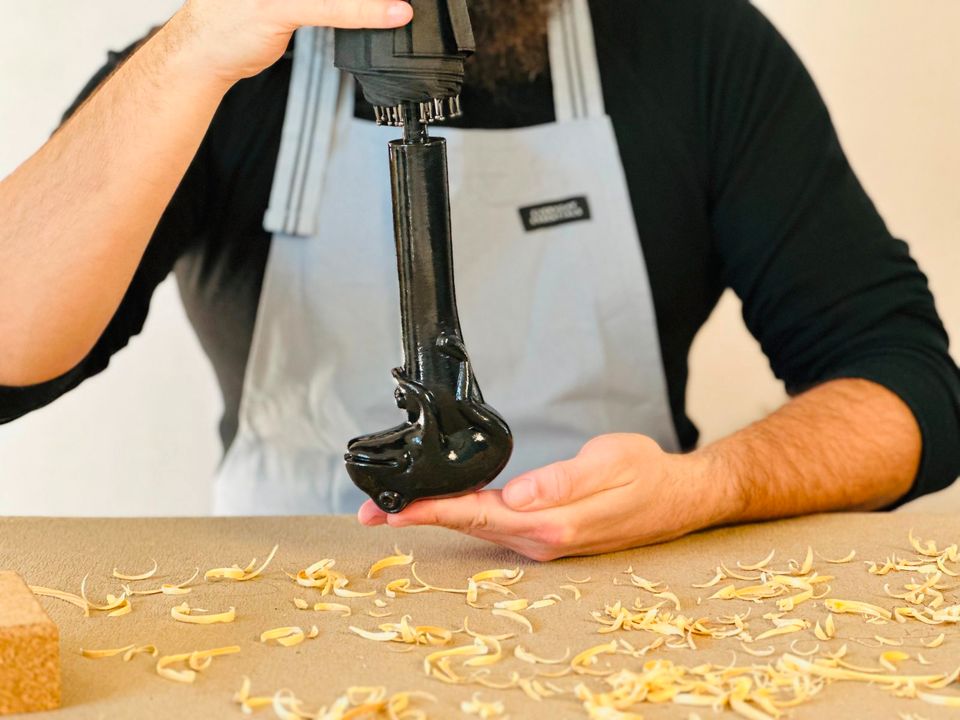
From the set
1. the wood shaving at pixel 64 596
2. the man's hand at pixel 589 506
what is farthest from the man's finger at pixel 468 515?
the wood shaving at pixel 64 596

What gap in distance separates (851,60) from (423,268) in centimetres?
131

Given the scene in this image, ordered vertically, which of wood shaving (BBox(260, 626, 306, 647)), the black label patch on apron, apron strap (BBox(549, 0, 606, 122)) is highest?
apron strap (BBox(549, 0, 606, 122))

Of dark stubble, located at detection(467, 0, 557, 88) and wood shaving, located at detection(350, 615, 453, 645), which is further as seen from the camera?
dark stubble, located at detection(467, 0, 557, 88)

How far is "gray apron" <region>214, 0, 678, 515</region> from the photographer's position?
3.98 ft

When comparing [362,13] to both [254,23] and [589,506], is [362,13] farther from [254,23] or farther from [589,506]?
[589,506]

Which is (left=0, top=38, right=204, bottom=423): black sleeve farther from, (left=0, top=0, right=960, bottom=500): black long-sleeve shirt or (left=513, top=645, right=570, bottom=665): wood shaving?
(left=513, top=645, right=570, bottom=665): wood shaving

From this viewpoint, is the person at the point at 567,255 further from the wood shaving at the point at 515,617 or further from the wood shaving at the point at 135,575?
the wood shaving at the point at 515,617

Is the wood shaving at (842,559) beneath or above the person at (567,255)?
beneath

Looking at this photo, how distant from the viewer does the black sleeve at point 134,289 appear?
3.48ft

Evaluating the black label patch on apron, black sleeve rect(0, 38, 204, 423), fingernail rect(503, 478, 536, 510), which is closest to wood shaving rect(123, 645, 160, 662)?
fingernail rect(503, 478, 536, 510)

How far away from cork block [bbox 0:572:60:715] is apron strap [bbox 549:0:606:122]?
874mm

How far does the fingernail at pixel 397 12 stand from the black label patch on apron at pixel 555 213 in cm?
55

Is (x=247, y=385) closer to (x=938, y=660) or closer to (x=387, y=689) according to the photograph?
(x=387, y=689)

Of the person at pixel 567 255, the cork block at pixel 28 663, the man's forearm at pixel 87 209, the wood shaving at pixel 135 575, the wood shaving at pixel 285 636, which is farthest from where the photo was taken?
the person at pixel 567 255
